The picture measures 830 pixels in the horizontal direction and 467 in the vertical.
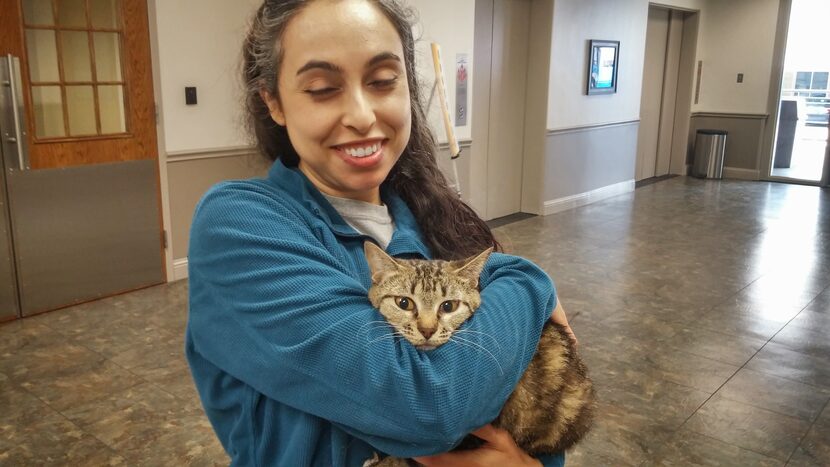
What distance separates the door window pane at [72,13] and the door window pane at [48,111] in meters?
0.39

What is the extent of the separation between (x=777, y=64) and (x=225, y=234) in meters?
10.5

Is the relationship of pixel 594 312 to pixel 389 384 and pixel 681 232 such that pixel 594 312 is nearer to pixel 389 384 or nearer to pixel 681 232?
pixel 681 232

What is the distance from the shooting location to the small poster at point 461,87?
6.10 metres

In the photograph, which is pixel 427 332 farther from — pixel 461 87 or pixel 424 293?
pixel 461 87

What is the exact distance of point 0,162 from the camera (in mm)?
3754

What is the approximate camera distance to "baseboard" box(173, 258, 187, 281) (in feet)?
15.4

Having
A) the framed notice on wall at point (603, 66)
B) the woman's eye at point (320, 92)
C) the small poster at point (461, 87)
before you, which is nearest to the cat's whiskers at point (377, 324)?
the woman's eye at point (320, 92)

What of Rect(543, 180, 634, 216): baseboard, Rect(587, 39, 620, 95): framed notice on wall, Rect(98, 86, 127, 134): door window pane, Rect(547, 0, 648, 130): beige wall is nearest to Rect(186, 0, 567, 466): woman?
Rect(98, 86, 127, 134): door window pane

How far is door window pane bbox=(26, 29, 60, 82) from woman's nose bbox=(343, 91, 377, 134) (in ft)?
11.7

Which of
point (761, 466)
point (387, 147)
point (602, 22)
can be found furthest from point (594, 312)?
point (602, 22)

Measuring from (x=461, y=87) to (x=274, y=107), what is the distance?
5226 mm

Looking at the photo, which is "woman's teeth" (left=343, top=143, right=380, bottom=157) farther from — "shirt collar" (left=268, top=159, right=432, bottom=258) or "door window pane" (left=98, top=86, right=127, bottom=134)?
"door window pane" (left=98, top=86, right=127, bottom=134)

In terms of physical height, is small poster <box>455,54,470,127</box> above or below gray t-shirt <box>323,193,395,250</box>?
above

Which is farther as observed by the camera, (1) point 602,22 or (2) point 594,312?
(1) point 602,22
